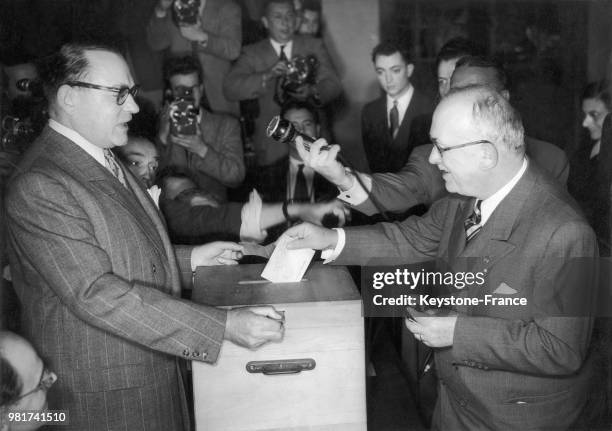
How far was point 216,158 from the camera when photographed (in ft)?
7.99

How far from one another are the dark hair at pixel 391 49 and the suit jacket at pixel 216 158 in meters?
0.60

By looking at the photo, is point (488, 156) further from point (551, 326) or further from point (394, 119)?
point (394, 119)

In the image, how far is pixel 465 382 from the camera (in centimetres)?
147

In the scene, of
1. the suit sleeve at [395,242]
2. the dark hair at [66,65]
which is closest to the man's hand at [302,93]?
the suit sleeve at [395,242]

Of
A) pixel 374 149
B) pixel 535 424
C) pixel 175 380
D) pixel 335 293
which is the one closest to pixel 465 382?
pixel 535 424

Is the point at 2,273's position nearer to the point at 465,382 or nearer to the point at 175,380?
the point at 175,380

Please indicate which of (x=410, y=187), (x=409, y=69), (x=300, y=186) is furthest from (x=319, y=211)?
(x=409, y=69)

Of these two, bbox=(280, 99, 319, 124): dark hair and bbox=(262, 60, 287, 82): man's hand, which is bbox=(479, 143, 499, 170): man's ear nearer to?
bbox=(280, 99, 319, 124): dark hair

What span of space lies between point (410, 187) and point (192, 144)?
2.82 feet

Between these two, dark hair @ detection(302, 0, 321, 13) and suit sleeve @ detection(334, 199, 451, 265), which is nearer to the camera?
suit sleeve @ detection(334, 199, 451, 265)

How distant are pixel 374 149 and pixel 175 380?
1.19 m

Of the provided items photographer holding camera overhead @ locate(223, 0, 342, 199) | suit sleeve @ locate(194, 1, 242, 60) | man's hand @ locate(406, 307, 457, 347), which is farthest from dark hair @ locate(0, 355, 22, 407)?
suit sleeve @ locate(194, 1, 242, 60)

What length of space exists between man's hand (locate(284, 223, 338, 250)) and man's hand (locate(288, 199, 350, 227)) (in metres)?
0.49

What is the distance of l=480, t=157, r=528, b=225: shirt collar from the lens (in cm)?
146
